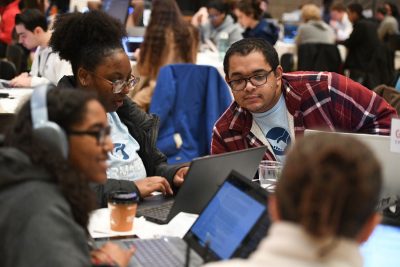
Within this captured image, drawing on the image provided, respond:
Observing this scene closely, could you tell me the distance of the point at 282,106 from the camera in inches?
111

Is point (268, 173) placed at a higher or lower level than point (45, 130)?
lower

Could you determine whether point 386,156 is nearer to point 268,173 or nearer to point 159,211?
point 268,173

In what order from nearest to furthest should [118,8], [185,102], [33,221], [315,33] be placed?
[33,221], [185,102], [118,8], [315,33]

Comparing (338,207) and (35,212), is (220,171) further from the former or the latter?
(338,207)

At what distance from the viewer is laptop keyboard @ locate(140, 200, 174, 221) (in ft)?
7.39

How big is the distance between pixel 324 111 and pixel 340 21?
330 inches

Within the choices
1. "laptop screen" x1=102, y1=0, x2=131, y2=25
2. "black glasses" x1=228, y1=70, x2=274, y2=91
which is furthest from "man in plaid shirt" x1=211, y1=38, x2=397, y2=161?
"laptop screen" x1=102, y1=0, x2=131, y2=25

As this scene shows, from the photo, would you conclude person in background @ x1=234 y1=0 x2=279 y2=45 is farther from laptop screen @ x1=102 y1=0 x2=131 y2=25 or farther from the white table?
the white table

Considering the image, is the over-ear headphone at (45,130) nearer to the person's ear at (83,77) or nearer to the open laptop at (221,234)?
the open laptop at (221,234)

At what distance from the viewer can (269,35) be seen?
7.68 metres

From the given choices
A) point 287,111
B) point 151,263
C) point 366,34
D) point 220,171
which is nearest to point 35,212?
point 151,263

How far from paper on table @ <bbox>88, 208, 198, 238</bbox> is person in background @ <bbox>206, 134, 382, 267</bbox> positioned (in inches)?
35.6

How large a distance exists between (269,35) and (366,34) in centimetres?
158

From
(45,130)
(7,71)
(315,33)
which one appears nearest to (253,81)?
(45,130)
